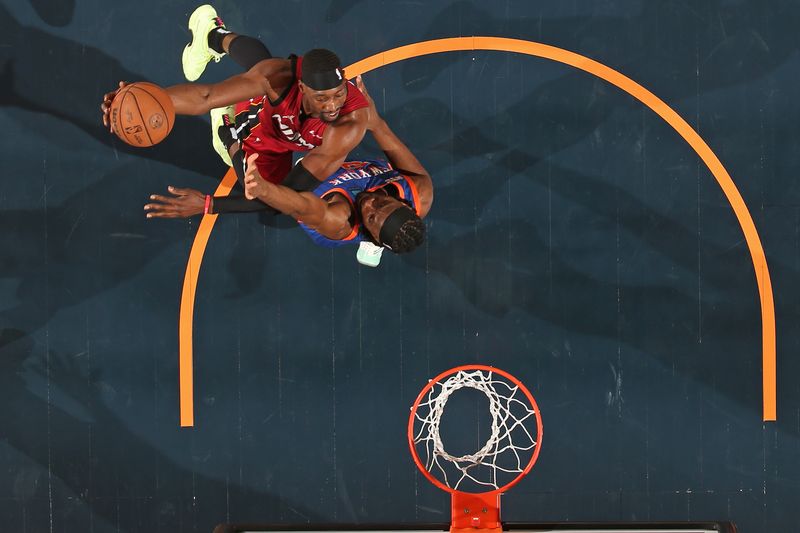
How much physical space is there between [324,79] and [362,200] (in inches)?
40.9

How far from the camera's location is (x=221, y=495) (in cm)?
844

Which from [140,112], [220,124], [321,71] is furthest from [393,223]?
[220,124]

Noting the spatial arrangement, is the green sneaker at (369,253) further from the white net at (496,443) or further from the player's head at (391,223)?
the white net at (496,443)

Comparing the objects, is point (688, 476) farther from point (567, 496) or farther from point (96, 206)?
point (96, 206)

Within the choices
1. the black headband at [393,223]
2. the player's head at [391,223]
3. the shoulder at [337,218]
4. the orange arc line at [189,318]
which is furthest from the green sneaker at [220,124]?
the black headband at [393,223]

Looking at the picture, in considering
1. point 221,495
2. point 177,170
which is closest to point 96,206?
point 177,170

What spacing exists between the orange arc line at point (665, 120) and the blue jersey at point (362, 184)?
58.2 inches

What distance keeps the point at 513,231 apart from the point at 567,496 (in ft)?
8.93

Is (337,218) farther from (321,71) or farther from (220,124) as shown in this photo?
(220,124)

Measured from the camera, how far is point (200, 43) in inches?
322

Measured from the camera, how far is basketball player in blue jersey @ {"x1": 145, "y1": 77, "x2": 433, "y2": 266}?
6543mm

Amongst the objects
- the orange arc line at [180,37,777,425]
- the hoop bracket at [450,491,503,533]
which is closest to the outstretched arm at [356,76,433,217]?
the orange arc line at [180,37,777,425]

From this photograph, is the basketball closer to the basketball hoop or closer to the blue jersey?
the blue jersey

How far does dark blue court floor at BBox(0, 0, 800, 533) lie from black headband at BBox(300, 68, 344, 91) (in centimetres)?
181
